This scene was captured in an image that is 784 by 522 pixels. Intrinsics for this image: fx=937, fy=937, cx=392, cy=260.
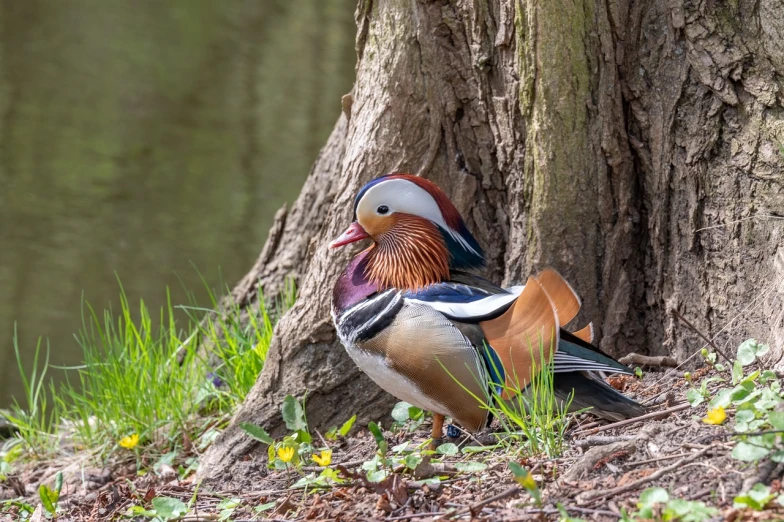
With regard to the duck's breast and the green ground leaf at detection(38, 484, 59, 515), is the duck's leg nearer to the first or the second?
the duck's breast

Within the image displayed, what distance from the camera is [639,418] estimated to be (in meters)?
2.64

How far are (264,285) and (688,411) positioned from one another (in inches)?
90.6

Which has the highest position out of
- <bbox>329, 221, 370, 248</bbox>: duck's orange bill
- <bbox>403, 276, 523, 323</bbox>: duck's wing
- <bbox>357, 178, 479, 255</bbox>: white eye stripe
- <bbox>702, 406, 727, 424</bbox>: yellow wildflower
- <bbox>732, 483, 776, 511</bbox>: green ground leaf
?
<bbox>357, 178, 479, 255</bbox>: white eye stripe

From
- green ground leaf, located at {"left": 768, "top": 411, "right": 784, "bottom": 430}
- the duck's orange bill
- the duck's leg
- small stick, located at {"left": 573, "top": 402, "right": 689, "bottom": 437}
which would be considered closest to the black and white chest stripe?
the duck's orange bill

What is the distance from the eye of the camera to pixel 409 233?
3.10 metres

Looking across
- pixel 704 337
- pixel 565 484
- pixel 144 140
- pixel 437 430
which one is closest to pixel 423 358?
pixel 437 430

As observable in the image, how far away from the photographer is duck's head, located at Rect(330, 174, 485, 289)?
9.98ft

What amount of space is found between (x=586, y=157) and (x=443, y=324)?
0.81 meters

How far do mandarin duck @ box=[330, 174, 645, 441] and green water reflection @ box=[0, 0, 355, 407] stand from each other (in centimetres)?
455

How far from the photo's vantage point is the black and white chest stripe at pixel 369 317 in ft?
9.36

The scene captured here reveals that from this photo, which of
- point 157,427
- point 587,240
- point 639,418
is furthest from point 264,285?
point 639,418

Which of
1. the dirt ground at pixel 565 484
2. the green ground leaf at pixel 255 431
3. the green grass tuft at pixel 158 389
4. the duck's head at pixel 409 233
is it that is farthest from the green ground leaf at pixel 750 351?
the green grass tuft at pixel 158 389

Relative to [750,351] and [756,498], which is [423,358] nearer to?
[750,351]

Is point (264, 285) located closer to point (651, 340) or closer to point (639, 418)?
point (651, 340)
